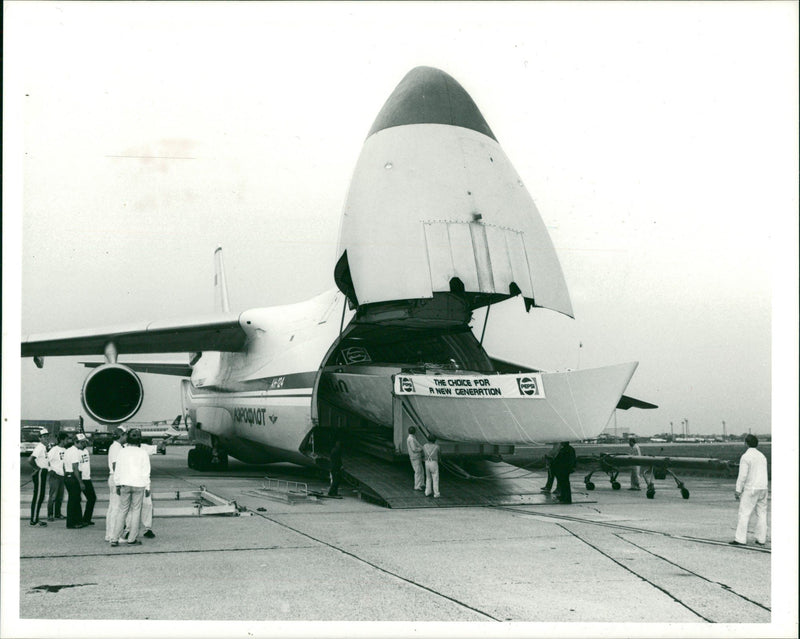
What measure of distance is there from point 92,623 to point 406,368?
7.85 m

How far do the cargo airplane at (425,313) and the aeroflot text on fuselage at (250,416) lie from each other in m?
0.10

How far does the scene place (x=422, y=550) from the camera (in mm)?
7715

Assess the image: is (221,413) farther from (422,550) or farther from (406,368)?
(422,550)

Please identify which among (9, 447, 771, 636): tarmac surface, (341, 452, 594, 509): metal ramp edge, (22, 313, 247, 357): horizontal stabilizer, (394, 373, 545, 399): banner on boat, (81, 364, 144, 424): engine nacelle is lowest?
(341, 452, 594, 509): metal ramp edge

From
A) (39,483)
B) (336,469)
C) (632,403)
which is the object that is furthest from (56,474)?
(632,403)

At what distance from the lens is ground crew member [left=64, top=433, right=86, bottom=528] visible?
918cm

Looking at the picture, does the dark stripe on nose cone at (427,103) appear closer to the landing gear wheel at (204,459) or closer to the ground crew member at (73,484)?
the ground crew member at (73,484)

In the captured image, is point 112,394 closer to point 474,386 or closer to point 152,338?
point 152,338

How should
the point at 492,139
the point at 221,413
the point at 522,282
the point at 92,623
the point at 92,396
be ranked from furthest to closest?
the point at 221,413, the point at 92,396, the point at 492,139, the point at 522,282, the point at 92,623

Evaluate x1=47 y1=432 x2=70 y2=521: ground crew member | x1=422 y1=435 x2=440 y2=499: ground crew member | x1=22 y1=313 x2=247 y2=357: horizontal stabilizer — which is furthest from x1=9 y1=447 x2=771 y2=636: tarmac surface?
x1=22 y1=313 x2=247 y2=357: horizontal stabilizer

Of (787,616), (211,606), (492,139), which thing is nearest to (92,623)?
(211,606)

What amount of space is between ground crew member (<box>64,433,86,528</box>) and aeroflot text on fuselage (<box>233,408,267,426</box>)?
5.69m

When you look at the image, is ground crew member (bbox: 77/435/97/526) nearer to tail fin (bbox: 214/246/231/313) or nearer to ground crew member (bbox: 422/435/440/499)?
ground crew member (bbox: 422/435/440/499)

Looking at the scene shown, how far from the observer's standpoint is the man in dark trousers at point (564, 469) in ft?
39.4
